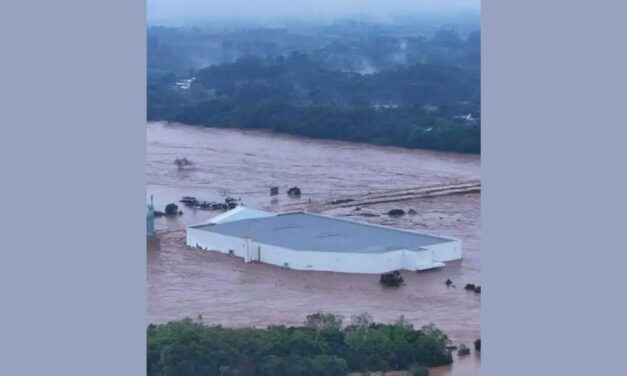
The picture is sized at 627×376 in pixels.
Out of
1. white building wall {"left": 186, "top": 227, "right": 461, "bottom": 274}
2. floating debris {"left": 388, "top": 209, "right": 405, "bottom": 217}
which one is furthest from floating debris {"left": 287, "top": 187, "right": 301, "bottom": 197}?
white building wall {"left": 186, "top": 227, "right": 461, "bottom": 274}

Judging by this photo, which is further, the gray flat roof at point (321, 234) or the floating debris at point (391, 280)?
the gray flat roof at point (321, 234)

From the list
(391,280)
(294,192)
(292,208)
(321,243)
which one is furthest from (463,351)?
(294,192)

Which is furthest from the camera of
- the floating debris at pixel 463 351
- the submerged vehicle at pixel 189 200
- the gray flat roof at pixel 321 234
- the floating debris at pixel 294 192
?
the submerged vehicle at pixel 189 200

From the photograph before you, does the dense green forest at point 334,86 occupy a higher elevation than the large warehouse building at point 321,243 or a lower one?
higher

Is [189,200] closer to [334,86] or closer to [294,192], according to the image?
[294,192]

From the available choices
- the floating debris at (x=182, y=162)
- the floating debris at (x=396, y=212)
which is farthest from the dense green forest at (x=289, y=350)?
the floating debris at (x=182, y=162)

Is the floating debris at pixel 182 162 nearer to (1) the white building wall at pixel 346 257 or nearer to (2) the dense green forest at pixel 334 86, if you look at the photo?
(2) the dense green forest at pixel 334 86

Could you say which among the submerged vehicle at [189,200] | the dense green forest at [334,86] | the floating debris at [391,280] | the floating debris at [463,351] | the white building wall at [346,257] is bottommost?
the floating debris at [463,351]

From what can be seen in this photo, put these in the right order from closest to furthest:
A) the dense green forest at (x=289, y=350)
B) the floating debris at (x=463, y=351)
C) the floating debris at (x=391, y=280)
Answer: the dense green forest at (x=289, y=350) → the floating debris at (x=463, y=351) → the floating debris at (x=391, y=280)
